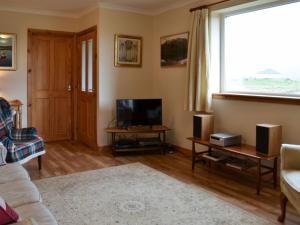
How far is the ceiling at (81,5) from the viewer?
477 cm

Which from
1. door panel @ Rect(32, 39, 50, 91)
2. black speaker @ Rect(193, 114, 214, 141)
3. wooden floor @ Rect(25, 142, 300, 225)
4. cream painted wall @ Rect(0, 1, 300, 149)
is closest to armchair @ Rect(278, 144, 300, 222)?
wooden floor @ Rect(25, 142, 300, 225)

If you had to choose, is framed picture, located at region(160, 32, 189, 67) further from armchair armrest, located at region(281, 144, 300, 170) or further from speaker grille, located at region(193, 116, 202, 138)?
armchair armrest, located at region(281, 144, 300, 170)

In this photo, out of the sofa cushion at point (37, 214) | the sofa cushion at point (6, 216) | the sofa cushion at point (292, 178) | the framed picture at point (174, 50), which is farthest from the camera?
the framed picture at point (174, 50)

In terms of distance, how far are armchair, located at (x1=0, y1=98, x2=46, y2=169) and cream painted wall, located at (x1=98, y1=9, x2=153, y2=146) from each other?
1.40m

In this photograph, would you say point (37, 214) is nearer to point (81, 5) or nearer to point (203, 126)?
point (203, 126)

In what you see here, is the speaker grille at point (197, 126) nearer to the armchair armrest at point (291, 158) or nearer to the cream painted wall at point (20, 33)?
the armchair armrest at point (291, 158)

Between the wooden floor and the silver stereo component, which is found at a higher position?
the silver stereo component

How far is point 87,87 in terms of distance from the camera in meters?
5.45

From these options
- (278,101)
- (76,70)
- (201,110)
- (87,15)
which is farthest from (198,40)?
(76,70)

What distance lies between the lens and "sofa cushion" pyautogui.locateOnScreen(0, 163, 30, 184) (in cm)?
231

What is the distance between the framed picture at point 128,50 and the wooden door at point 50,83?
1.18 metres

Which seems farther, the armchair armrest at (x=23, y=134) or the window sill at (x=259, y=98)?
the armchair armrest at (x=23, y=134)

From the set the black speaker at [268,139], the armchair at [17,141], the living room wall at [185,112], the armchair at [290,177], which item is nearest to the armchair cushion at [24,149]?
the armchair at [17,141]

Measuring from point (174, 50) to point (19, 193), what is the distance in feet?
11.5
